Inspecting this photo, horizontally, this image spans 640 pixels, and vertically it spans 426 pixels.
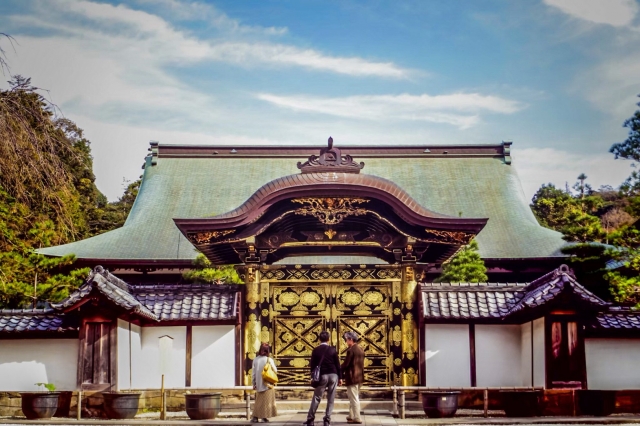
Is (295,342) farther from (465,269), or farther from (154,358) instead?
(465,269)

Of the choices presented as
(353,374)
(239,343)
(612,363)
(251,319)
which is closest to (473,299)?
(612,363)

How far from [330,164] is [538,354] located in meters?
5.68

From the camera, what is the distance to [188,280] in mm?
27094

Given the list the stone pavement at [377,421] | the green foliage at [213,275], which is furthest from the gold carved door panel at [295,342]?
the green foliage at [213,275]

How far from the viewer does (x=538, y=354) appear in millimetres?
17141

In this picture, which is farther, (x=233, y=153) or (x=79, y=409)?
(x=233, y=153)

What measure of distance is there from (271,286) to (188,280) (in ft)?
29.6

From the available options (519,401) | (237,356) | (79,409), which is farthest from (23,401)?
(519,401)

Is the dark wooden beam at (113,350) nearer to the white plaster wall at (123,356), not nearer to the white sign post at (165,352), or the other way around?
the white plaster wall at (123,356)

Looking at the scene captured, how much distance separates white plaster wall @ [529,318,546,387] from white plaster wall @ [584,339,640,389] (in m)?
1.01

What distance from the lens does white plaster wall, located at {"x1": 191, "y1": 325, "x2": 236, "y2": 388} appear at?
18.3 metres

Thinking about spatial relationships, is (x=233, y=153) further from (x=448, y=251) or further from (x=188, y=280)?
(x=448, y=251)

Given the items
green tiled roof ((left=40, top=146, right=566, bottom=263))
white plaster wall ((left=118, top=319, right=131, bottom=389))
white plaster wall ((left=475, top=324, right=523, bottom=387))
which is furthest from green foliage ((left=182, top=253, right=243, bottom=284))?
white plaster wall ((left=475, top=324, right=523, bottom=387))

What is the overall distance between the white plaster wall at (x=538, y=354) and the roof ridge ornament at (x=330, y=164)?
15.8 ft
